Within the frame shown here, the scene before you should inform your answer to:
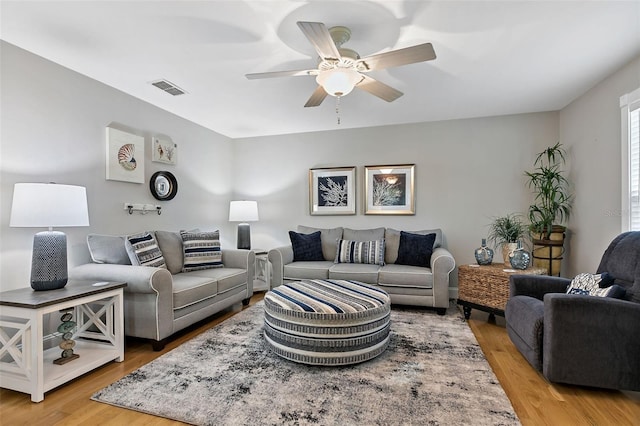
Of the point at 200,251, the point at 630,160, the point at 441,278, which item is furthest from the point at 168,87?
the point at 630,160

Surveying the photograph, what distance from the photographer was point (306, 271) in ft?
12.8

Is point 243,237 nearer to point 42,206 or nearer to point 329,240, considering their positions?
point 329,240

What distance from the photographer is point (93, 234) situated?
A: 115 inches

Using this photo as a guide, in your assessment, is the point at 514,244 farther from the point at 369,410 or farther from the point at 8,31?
the point at 8,31

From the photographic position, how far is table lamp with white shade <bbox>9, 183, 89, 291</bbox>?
6.86 ft

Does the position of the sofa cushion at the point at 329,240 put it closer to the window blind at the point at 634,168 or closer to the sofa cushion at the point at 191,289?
the sofa cushion at the point at 191,289

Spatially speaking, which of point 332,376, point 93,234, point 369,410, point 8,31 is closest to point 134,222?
→ point 93,234

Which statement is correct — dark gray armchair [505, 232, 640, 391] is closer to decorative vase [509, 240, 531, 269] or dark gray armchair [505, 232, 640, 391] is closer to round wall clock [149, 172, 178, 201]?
decorative vase [509, 240, 531, 269]

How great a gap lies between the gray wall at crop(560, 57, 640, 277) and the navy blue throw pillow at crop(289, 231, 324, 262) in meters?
3.02

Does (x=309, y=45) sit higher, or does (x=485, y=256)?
(x=309, y=45)

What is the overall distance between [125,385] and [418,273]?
2.83 meters

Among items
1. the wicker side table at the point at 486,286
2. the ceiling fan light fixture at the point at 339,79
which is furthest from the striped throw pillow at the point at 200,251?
Answer: the wicker side table at the point at 486,286

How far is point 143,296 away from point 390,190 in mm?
3333

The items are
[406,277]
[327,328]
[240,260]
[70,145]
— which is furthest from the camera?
[240,260]
